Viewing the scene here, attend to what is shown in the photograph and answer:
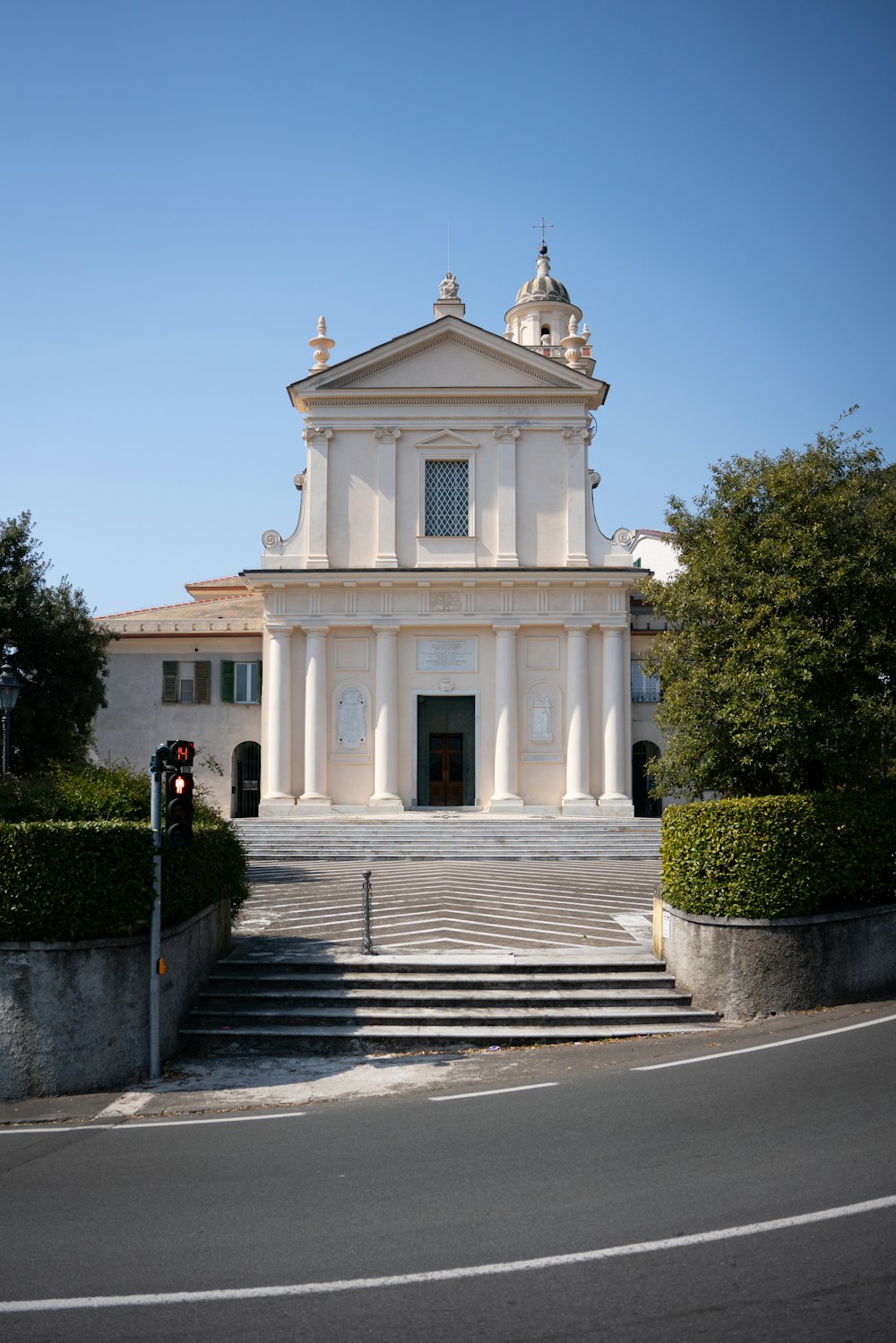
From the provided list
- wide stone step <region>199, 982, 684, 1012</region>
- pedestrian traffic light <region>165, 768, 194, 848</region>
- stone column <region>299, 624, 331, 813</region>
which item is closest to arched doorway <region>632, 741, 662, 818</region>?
stone column <region>299, 624, 331, 813</region>

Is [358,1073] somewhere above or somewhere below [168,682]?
below

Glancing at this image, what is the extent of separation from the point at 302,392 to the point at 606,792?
48.1 feet

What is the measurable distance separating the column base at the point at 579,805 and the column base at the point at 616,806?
0.22 metres

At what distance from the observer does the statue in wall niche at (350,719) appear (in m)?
31.9

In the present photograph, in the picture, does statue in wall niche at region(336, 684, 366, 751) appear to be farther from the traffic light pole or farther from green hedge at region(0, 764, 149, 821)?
the traffic light pole

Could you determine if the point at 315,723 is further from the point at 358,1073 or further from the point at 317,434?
the point at 358,1073

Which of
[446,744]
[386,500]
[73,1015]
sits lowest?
[73,1015]

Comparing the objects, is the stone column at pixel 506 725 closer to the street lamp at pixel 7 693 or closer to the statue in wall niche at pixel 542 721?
the statue in wall niche at pixel 542 721

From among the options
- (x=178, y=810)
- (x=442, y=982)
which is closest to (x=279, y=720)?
(x=442, y=982)

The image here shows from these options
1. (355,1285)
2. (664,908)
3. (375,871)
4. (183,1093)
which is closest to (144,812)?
(183,1093)

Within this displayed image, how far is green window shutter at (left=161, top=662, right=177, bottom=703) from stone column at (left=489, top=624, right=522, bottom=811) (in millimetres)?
9885

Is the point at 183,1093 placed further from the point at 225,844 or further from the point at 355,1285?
the point at 355,1285

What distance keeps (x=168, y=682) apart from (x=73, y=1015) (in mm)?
24396

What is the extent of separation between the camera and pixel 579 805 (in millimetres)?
31078
